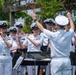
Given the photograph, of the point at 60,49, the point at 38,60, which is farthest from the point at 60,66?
the point at 38,60

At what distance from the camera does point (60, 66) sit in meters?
8.17

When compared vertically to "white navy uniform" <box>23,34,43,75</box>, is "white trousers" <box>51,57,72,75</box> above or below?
below

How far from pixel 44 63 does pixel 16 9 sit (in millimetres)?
14234

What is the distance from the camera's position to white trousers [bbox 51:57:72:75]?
26.8 ft

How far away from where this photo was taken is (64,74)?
27.1 feet

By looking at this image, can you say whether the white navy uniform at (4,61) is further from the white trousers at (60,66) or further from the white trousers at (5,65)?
the white trousers at (60,66)

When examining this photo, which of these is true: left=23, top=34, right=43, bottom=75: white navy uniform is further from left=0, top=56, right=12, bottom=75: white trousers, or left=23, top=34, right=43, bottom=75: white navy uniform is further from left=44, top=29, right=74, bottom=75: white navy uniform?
A: left=44, top=29, right=74, bottom=75: white navy uniform

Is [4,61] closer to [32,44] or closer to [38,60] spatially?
[38,60]

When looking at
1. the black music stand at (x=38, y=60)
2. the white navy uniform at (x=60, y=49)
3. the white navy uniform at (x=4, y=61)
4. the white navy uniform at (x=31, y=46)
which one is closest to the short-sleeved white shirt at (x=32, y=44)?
the white navy uniform at (x=31, y=46)

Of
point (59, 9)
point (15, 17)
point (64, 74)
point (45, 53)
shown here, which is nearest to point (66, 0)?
point (59, 9)

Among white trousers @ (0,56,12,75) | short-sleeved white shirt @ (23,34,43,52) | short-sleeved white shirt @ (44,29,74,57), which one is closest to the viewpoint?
short-sleeved white shirt @ (44,29,74,57)

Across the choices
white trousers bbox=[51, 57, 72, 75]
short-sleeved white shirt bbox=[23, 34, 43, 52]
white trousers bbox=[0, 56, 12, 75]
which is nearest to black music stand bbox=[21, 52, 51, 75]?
white trousers bbox=[0, 56, 12, 75]

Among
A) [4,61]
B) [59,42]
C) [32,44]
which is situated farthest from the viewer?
[32,44]

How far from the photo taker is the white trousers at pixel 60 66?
8.16m
